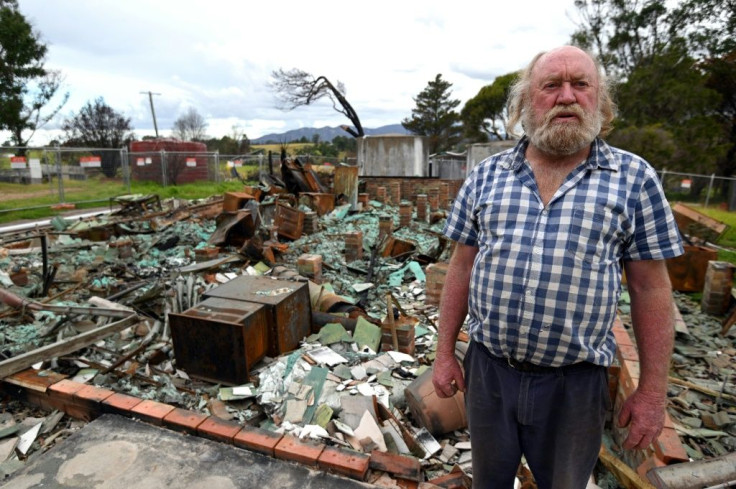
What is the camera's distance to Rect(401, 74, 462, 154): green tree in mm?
40375

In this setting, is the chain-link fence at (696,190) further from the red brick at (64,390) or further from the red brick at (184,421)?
the red brick at (64,390)

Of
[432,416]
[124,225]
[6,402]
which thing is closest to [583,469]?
[432,416]

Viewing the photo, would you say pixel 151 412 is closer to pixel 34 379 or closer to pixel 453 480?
pixel 34 379

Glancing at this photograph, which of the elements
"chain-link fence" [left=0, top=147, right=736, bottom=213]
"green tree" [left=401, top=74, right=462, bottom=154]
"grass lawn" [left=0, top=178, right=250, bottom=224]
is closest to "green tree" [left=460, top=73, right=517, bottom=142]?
"green tree" [left=401, top=74, right=462, bottom=154]

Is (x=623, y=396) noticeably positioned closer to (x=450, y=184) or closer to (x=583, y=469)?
(x=583, y=469)

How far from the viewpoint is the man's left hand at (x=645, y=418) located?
157 centimetres

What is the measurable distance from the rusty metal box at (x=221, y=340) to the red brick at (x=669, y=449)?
269 centimetres

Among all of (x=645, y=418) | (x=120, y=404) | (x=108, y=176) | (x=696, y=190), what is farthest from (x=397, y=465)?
(x=696, y=190)

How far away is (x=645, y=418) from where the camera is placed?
1.58 metres

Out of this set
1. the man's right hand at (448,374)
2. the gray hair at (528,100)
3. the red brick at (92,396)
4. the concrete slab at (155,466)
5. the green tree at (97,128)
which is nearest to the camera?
the gray hair at (528,100)

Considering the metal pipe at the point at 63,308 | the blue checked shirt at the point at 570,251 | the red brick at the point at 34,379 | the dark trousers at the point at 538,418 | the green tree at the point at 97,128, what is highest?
the green tree at the point at 97,128

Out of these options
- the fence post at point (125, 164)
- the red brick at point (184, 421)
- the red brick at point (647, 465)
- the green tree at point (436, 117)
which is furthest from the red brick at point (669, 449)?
the green tree at point (436, 117)

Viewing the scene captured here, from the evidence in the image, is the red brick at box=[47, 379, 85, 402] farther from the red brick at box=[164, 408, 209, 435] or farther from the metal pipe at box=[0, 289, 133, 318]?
the metal pipe at box=[0, 289, 133, 318]

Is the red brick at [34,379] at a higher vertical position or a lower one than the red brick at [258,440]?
higher
